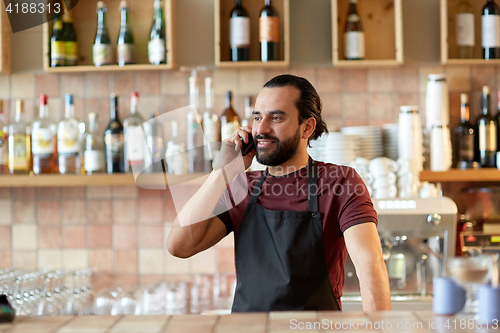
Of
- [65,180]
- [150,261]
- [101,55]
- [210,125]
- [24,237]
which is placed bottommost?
[150,261]

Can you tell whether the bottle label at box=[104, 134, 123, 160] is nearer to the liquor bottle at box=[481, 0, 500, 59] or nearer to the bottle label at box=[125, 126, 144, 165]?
the bottle label at box=[125, 126, 144, 165]

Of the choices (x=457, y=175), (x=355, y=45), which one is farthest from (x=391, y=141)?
(x=355, y=45)

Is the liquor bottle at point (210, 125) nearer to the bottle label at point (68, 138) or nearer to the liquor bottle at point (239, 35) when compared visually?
the liquor bottle at point (239, 35)

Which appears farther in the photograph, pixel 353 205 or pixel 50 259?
pixel 50 259

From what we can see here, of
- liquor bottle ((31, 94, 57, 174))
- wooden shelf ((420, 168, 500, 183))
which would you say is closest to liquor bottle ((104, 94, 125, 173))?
liquor bottle ((31, 94, 57, 174))

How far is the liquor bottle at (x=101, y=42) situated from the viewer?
82.3 inches

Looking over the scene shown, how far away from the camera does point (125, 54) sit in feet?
6.82

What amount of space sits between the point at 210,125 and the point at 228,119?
0.10 meters

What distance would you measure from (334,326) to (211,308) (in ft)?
4.21

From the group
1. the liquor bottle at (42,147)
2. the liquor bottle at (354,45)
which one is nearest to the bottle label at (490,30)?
the liquor bottle at (354,45)

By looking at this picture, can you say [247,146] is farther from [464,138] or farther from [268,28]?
[464,138]

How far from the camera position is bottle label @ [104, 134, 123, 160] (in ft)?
6.82

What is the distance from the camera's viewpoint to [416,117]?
202cm

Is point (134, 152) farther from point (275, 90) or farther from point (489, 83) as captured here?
point (489, 83)
